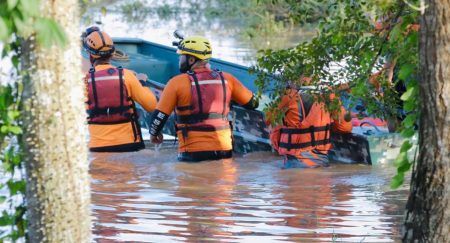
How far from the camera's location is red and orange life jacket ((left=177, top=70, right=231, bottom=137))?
9.84 meters

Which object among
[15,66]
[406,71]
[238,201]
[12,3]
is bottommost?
[238,201]

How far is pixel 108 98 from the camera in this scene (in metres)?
10.1

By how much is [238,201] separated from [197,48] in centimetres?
179

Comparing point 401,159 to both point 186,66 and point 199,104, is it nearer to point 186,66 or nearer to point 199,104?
point 199,104

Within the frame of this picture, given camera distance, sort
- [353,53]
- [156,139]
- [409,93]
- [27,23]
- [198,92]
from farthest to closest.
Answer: [156,139] → [198,92] → [353,53] → [409,93] → [27,23]

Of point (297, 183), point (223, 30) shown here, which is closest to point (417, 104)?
point (297, 183)

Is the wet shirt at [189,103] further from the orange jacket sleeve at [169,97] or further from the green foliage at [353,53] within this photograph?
the green foliage at [353,53]

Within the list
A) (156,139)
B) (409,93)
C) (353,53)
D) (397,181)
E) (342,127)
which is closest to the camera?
(397,181)

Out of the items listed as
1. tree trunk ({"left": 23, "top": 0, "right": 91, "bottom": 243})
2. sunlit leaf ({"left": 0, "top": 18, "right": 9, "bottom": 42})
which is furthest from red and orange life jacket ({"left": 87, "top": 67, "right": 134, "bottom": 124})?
sunlit leaf ({"left": 0, "top": 18, "right": 9, "bottom": 42})

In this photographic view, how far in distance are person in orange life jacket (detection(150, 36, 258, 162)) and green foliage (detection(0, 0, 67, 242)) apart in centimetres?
497

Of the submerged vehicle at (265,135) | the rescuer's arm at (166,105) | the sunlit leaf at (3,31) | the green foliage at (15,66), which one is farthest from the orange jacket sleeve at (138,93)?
the sunlit leaf at (3,31)

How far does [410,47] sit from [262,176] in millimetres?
4465

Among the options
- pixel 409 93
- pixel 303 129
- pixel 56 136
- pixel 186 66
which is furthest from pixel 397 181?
pixel 186 66

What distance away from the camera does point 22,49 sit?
13.7 feet
